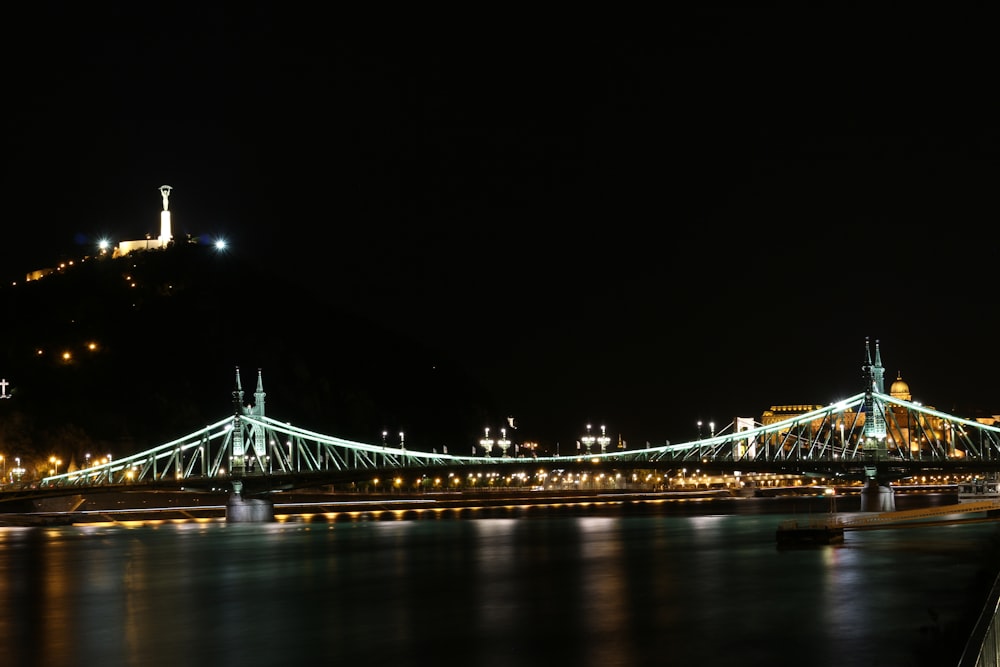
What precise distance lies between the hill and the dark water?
42.7 meters

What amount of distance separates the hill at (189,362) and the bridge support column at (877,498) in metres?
53.8

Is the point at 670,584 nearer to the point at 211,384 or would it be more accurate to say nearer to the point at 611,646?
the point at 611,646

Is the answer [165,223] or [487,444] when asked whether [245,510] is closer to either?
[487,444]

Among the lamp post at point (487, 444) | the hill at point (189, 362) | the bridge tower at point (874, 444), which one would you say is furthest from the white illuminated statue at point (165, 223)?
the bridge tower at point (874, 444)

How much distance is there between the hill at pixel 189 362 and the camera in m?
102

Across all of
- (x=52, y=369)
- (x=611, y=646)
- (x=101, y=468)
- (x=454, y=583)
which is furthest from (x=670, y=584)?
(x=52, y=369)

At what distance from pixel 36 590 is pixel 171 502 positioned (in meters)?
57.5

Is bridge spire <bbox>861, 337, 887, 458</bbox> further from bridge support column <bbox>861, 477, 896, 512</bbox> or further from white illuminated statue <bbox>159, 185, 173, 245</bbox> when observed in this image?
white illuminated statue <bbox>159, 185, 173, 245</bbox>

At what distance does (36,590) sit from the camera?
4012 cm

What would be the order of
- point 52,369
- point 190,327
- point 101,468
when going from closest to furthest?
point 101,468 < point 52,369 < point 190,327

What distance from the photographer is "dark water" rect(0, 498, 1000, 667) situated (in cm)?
2733

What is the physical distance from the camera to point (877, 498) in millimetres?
76125

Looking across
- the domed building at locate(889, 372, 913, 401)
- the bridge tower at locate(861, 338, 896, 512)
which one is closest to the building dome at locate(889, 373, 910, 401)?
the domed building at locate(889, 372, 913, 401)

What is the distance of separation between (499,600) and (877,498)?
4553cm
